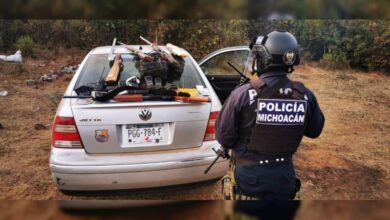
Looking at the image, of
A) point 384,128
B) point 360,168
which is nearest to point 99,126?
point 360,168

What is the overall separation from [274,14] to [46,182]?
3.85 meters

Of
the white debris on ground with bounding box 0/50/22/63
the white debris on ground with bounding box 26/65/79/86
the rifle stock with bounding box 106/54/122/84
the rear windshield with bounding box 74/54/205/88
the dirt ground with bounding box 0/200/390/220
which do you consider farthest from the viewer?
the white debris on ground with bounding box 0/50/22/63

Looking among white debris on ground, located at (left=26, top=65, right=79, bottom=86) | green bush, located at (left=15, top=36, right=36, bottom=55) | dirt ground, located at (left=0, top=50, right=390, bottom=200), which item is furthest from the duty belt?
green bush, located at (left=15, top=36, right=36, bottom=55)

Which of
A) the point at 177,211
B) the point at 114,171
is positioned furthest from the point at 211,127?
the point at 177,211

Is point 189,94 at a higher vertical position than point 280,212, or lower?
lower

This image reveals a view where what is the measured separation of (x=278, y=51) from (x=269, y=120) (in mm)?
338

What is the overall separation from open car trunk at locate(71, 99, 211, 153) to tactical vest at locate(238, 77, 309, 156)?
1.01 meters

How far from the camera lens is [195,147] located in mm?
2980

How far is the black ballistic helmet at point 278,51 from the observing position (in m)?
1.91

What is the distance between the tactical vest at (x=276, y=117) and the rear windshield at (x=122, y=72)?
150cm

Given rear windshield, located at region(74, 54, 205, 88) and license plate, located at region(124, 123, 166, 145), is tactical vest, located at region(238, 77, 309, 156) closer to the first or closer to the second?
license plate, located at region(124, 123, 166, 145)

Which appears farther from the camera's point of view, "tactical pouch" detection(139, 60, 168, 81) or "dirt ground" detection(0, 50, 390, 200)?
"dirt ground" detection(0, 50, 390, 200)

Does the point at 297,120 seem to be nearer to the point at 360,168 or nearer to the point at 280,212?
the point at 280,212

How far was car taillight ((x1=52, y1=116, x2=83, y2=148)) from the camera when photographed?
2.77 meters
